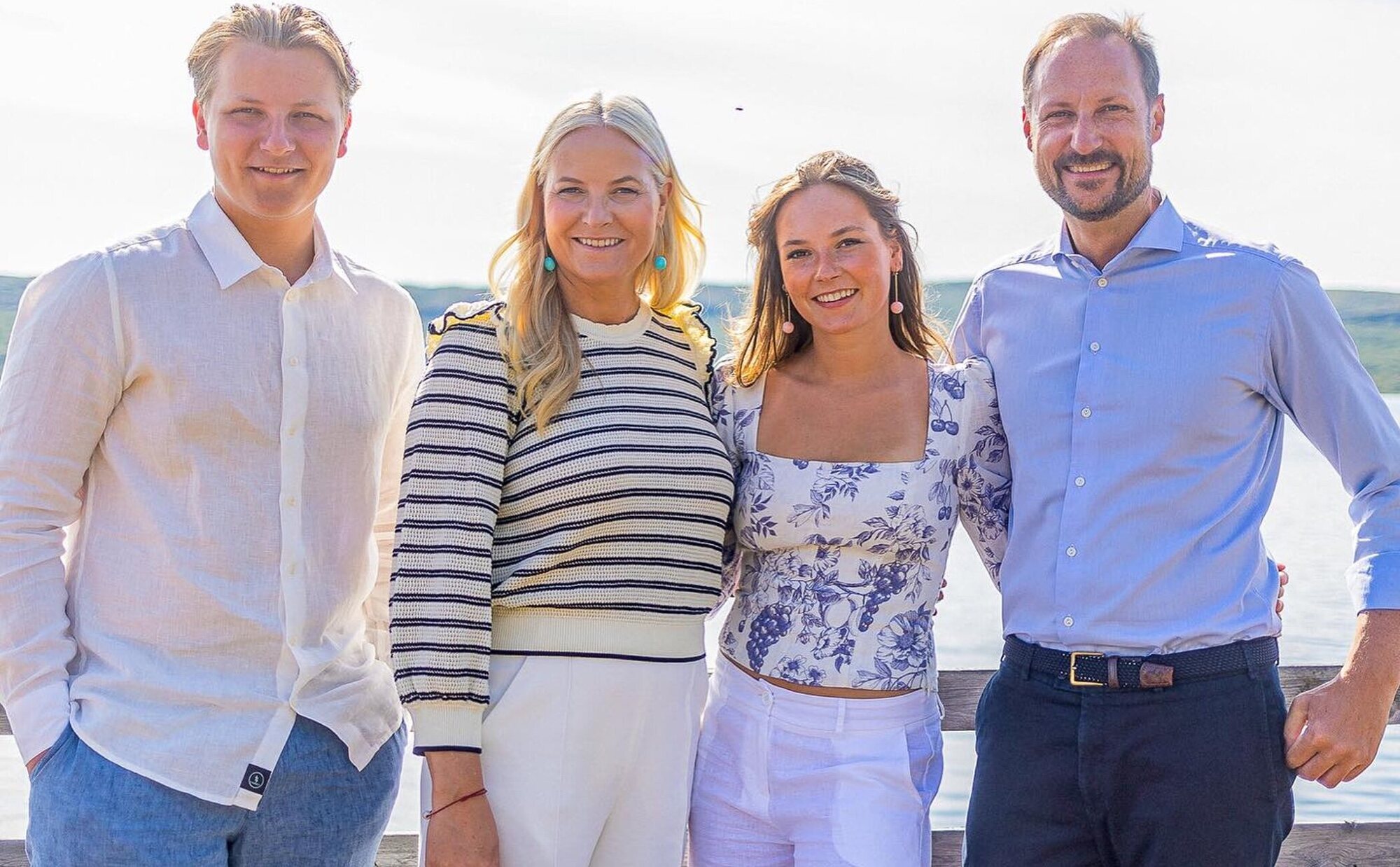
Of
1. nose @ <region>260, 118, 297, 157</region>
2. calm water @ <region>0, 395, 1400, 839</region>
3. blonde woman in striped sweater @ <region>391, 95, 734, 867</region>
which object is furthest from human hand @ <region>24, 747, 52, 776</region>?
calm water @ <region>0, 395, 1400, 839</region>

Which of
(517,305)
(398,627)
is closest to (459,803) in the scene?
(398,627)

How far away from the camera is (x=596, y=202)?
8.27ft

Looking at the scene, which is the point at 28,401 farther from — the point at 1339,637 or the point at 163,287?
the point at 1339,637

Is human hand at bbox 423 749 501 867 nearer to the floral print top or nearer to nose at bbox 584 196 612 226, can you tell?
the floral print top

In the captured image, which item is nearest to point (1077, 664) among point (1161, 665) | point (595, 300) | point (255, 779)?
point (1161, 665)

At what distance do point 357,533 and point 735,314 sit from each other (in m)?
1.06

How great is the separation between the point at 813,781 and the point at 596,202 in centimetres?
116

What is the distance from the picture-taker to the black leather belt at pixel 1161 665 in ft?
7.97

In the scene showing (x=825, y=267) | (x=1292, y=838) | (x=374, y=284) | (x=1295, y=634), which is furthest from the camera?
(x=1295, y=634)

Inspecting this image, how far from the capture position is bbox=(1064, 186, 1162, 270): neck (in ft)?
8.64

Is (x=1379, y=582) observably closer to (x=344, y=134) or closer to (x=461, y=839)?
(x=461, y=839)

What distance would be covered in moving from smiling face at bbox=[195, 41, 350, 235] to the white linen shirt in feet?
0.21

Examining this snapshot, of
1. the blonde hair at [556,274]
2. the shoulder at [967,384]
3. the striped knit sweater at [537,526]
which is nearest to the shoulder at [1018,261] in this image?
the shoulder at [967,384]

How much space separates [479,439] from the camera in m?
2.33
